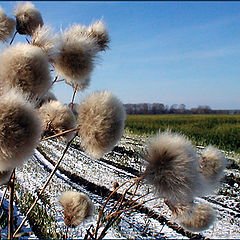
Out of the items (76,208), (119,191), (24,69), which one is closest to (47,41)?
(24,69)

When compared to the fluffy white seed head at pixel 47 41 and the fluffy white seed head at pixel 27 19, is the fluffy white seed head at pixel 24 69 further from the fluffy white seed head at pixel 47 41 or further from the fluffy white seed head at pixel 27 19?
the fluffy white seed head at pixel 27 19

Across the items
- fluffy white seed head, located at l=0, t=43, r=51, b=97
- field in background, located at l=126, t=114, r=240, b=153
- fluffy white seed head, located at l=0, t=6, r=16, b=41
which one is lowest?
field in background, located at l=126, t=114, r=240, b=153

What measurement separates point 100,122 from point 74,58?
0.33 meters

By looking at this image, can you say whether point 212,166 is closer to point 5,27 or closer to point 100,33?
point 100,33

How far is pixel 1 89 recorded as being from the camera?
856 millimetres

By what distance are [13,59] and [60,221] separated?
3.10m

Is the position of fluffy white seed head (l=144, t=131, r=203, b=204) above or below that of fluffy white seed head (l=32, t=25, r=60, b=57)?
below

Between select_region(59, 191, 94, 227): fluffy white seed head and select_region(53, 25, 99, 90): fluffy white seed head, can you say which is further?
select_region(59, 191, 94, 227): fluffy white seed head

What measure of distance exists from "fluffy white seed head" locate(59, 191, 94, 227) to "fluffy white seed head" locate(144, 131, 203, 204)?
632 millimetres

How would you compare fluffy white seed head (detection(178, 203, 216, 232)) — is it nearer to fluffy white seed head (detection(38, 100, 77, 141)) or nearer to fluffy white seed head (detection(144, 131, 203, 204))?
fluffy white seed head (detection(144, 131, 203, 204))

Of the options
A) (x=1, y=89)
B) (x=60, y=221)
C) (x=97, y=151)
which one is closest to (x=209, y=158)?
(x=97, y=151)

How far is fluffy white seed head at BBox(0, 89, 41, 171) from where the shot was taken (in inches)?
28.5

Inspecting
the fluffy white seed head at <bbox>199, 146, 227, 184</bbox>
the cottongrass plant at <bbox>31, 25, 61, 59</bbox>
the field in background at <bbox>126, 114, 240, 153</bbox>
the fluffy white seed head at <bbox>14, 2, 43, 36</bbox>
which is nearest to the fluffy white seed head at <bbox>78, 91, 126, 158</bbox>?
the cottongrass plant at <bbox>31, 25, 61, 59</bbox>

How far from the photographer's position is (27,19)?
1456 millimetres
